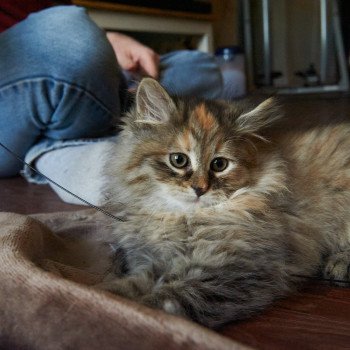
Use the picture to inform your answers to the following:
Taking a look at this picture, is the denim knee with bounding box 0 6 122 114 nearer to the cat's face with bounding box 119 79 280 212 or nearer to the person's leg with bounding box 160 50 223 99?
the person's leg with bounding box 160 50 223 99

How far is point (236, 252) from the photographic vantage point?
96 cm

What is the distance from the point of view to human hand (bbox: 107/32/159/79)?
235cm

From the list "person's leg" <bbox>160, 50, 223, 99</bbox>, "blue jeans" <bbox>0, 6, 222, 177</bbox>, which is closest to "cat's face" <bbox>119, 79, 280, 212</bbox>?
"blue jeans" <bbox>0, 6, 222, 177</bbox>

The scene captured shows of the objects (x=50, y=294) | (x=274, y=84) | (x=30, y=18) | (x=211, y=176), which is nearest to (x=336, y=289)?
(x=211, y=176)

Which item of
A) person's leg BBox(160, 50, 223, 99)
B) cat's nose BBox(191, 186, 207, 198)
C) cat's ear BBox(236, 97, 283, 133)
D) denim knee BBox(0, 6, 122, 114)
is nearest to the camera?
cat's nose BBox(191, 186, 207, 198)

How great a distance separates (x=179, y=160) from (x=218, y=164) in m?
0.08

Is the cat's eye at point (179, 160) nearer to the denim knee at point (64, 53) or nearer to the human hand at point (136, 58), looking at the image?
the denim knee at point (64, 53)

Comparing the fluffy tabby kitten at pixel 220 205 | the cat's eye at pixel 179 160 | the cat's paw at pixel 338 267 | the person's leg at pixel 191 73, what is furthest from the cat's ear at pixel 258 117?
the person's leg at pixel 191 73

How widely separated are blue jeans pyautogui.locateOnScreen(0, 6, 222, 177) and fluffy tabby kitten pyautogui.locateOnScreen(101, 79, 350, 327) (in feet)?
2.10

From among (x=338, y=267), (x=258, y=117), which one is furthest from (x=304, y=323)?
(x=258, y=117)

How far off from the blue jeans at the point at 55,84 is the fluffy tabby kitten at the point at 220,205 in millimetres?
639

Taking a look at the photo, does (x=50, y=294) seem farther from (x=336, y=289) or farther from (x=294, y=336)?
(x=336, y=289)

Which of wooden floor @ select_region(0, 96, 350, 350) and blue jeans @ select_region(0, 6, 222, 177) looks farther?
blue jeans @ select_region(0, 6, 222, 177)

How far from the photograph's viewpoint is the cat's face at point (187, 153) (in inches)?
40.4
